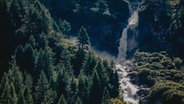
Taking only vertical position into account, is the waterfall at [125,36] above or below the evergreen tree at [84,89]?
above

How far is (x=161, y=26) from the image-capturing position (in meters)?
166

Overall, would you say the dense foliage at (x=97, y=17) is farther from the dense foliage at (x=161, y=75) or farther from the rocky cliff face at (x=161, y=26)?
the dense foliage at (x=161, y=75)

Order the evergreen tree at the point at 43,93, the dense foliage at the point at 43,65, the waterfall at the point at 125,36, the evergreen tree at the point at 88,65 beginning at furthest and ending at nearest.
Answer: the waterfall at the point at 125,36, the evergreen tree at the point at 88,65, the dense foliage at the point at 43,65, the evergreen tree at the point at 43,93

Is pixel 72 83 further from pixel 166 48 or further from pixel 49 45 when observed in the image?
pixel 166 48

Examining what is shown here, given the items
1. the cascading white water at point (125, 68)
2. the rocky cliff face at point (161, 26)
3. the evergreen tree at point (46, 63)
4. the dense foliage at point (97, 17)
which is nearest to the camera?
the evergreen tree at point (46, 63)

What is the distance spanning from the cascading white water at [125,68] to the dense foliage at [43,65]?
7632 mm

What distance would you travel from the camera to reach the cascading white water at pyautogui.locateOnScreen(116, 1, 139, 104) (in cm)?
13704

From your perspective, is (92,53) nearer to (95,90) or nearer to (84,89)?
(95,90)

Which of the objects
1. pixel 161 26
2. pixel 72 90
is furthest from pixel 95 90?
pixel 161 26

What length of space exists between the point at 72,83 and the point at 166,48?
166ft

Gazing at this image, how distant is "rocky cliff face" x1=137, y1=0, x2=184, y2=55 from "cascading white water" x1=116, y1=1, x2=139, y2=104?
780 centimetres

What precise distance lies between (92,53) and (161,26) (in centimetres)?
3638

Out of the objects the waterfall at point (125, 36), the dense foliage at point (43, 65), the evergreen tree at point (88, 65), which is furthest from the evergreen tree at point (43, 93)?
the waterfall at point (125, 36)

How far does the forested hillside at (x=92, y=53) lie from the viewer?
117m
